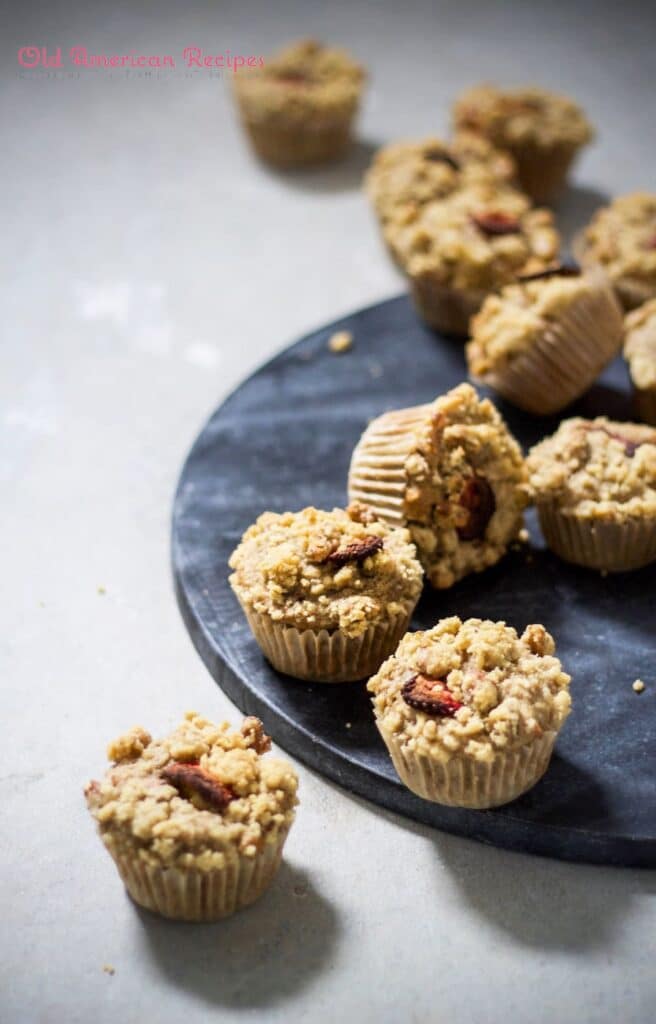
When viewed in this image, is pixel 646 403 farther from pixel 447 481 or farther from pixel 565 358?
pixel 447 481

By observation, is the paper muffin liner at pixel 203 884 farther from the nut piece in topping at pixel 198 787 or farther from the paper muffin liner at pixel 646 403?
the paper muffin liner at pixel 646 403

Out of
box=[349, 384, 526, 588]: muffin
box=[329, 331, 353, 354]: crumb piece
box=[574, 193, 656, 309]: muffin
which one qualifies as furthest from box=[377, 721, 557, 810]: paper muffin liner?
box=[574, 193, 656, 309]: muffin

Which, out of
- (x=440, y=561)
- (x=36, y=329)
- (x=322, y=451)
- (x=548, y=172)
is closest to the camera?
(x=440, y=561)

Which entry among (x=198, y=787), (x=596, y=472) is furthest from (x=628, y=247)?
(x=198, y=787)

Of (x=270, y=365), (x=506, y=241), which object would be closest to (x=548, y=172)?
(x=506, y=241)

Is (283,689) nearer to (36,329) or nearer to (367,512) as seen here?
(367,512)
